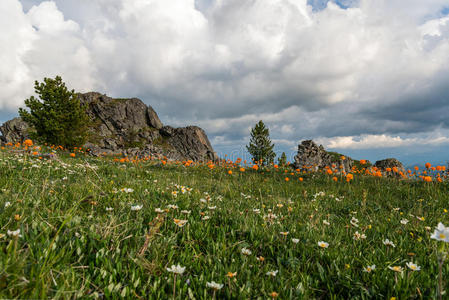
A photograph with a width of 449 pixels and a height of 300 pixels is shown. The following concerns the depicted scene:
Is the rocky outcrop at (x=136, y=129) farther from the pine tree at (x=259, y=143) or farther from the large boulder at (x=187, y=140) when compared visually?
the pine tree at (x=259, y=143)

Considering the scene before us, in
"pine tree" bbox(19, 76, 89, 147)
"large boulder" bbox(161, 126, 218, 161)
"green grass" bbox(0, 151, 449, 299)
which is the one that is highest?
"large boulder" bbox(161, 126, 218, 161)

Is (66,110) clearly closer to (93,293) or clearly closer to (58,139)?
(58,139)

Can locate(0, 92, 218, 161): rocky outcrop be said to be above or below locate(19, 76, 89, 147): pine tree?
above

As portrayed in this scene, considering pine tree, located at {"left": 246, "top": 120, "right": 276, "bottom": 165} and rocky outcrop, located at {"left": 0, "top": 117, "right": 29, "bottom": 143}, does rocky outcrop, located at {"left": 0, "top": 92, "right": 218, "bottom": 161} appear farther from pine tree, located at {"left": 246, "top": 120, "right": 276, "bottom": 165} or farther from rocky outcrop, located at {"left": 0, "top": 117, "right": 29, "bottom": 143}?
pine tree, located at {"left": 246, "top": 120, "right": 276, "bottom": 165}

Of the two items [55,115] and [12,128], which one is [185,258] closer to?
[55,115]

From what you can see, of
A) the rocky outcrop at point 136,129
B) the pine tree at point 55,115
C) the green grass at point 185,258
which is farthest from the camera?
the rocky outcrop at point 136,129

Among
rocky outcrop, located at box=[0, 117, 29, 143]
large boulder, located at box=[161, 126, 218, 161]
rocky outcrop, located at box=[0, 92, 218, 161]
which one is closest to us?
rocky outcrop, located at box=[0, 117, 29, 143]

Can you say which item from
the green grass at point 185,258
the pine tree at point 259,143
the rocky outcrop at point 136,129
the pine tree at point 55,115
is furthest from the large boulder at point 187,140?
the green grass at point 185,258

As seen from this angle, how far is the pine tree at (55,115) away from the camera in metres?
28.2

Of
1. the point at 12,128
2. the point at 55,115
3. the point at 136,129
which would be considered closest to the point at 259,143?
the point at 55,115

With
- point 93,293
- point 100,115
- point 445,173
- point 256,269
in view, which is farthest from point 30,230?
point 100,115

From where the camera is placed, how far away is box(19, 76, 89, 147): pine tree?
2817cm

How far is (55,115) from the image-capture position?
28484 millimetres

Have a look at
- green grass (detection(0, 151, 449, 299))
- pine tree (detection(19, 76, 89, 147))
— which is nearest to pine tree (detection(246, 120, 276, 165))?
pine tree (detection(19, 76, 89, 147))
